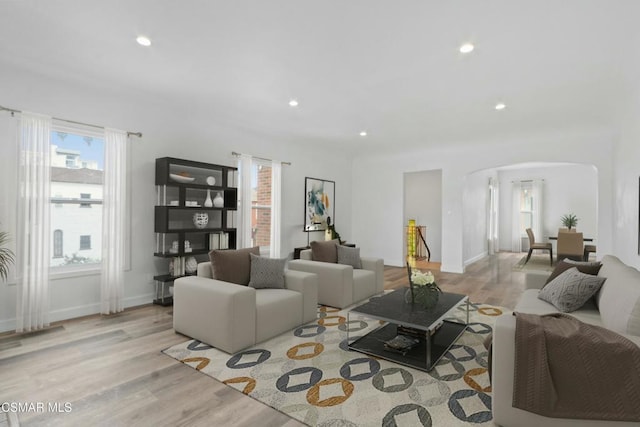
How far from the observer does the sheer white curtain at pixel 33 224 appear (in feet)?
10.6

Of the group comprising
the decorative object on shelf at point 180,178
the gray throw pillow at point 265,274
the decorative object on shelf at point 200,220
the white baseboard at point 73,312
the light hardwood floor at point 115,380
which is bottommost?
the light hardwood floor at point 115,380

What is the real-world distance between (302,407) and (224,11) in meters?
2.65

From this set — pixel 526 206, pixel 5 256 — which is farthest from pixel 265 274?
pixel 526 206

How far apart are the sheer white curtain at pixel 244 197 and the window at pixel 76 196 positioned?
74.2 inches

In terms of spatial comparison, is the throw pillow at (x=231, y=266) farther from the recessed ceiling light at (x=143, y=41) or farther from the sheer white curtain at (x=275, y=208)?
the sheer white curtain at (x=275, y=208)

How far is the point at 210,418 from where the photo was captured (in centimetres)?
191

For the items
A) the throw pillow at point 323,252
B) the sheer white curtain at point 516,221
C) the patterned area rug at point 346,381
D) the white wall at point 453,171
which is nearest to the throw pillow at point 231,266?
the patterned area rug at point 346,381

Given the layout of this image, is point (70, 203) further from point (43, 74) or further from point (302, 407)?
point (302, 407)

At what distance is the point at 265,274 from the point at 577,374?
2616 mm

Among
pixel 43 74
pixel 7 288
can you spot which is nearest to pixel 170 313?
pixel 7 288

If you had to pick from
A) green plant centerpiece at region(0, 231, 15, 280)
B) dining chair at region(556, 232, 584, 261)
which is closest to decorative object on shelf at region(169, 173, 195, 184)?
green plant centerpiece at region(0, 231, 15, 280)

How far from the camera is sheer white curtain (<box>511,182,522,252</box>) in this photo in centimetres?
1034

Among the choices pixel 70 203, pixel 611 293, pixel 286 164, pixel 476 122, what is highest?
pixel 476 122

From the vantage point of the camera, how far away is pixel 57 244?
362 centimetres
